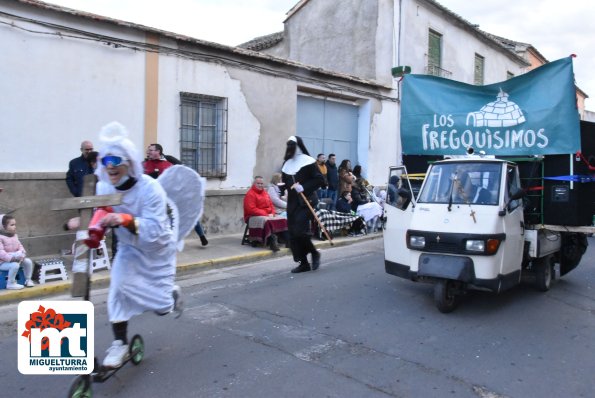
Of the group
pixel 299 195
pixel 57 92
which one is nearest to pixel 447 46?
pixel 299 195

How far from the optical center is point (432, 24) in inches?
712

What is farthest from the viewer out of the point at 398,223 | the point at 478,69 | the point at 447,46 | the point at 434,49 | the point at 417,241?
the point at 478,69

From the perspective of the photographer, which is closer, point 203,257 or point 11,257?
point 11,257

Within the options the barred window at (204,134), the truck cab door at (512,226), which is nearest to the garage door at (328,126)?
the barred window at (204,134)

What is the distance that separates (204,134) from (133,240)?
7563 mm

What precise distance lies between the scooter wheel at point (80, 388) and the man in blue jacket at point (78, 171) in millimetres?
5298

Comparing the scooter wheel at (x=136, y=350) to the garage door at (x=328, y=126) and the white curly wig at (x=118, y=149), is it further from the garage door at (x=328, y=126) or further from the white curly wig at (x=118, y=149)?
the garage door at (x=328, y=126)

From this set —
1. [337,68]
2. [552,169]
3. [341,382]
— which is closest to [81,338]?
[341,382]

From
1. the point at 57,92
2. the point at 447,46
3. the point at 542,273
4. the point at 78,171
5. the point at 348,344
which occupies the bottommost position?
the point at 348,344

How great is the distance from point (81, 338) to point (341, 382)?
74.8 inches

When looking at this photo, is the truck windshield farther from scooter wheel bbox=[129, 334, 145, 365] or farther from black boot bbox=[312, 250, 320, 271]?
scooter wheel bbox=[129, 334, 145, 365]

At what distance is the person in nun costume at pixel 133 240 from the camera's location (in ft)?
11.2

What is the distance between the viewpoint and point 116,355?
11.7 ft

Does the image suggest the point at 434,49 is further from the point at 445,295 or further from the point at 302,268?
the point at 445,295
